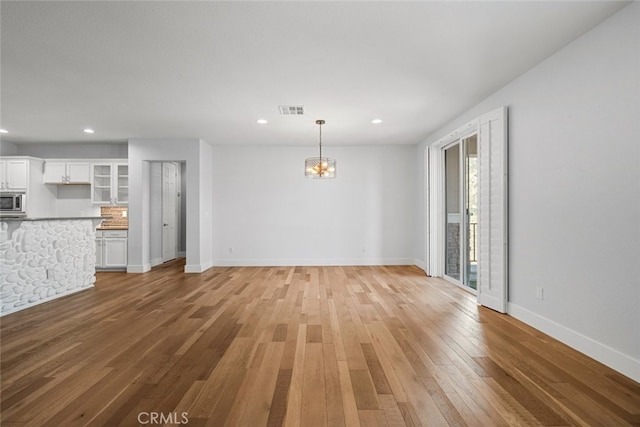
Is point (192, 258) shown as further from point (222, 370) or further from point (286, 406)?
point (286, 406)

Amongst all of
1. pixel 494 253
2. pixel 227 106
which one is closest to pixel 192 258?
pixel 227 106

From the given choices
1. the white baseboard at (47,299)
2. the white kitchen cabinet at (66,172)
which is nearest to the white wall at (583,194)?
the white baseboard at (47,299)

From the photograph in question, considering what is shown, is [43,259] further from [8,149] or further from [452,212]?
[452,212]

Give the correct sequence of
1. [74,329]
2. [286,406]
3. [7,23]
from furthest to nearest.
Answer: [74,329] < [7,23] < [286,406]

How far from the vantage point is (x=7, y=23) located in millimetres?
2500

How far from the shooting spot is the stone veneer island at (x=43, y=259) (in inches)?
147

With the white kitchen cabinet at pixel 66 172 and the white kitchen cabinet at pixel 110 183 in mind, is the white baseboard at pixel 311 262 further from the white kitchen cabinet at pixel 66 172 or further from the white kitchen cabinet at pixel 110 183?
the white kitchen cabinet at pixel 66 172

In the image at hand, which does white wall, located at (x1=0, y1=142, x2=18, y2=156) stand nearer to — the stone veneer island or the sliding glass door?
the stone veneer island

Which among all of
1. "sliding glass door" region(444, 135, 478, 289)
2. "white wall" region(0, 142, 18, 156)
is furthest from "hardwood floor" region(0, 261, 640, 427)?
"white wall" region(0, 142, 18, 156)

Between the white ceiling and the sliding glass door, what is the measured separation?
0.86 metres

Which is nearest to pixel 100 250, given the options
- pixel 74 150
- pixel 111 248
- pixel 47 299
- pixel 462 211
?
pixel 111 248

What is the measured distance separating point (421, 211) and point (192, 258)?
5.02 meters

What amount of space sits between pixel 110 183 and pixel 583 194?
8073 mm

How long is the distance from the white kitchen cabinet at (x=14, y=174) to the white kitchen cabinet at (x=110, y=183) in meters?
1.25
